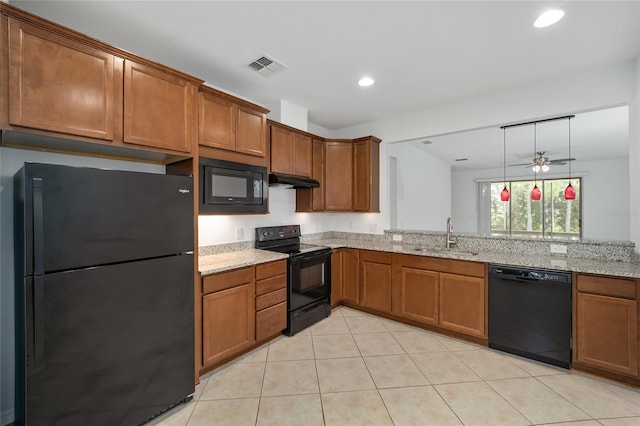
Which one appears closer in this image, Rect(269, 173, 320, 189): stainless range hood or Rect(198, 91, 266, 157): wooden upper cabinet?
Rect(198, 91, 266, 157): wooden upper cabinet

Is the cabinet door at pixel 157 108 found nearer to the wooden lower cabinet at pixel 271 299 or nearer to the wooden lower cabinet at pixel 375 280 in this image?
the wooden lower cabinet at pixel 271 299

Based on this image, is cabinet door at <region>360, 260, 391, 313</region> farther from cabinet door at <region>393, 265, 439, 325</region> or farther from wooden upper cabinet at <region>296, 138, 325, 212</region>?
wooden upper cabinet at <region>296, 138, 325, 212</region>

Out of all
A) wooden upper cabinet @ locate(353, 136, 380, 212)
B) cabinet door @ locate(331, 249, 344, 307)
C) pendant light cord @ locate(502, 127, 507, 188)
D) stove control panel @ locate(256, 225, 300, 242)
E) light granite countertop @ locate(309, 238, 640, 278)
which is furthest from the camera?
pendant light cord @ locate(502, 127, 507, 188)

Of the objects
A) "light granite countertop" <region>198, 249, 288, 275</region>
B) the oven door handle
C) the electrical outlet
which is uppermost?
the electrical outlet

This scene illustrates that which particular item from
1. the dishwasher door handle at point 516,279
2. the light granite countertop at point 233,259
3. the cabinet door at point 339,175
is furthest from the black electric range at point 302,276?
the dishwasher door handle at point 516,279

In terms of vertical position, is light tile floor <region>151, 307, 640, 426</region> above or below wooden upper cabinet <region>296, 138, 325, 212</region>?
below

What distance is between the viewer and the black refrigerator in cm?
140

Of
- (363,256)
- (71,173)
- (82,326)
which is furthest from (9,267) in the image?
(363,256)

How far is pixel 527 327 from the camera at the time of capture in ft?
8.39

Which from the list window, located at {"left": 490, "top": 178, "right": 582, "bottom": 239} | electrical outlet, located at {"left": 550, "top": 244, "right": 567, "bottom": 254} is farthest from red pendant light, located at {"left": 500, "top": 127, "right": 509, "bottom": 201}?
electrical outlet, located at {"left": 550, "top": 244, "right": 567, "bottom": 254}

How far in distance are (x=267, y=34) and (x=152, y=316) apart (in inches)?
87.9

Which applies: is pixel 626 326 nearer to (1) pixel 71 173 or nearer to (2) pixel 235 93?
(1) pixel 71 173

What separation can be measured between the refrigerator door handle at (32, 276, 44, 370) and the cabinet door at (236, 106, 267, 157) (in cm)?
171

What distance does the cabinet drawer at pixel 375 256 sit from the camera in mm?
3490
